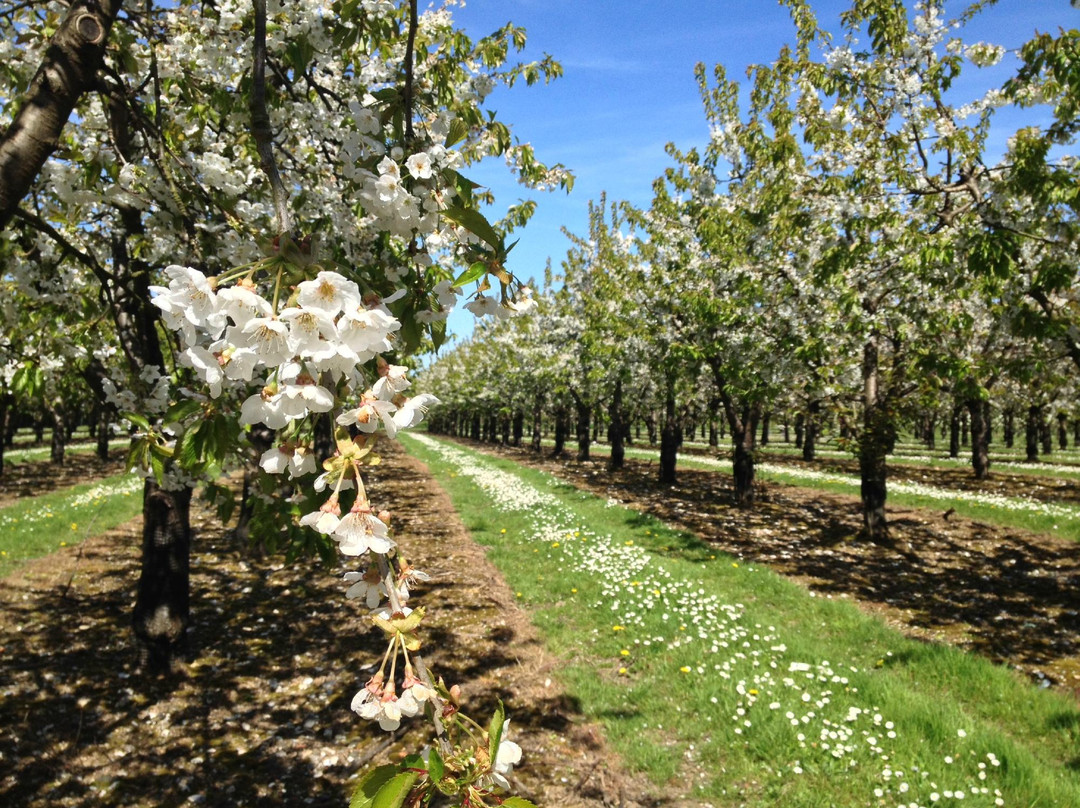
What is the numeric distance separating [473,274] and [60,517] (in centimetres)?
1744

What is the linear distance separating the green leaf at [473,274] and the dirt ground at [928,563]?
7953 millimetres

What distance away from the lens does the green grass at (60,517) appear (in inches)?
464

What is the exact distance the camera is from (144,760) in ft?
17.1

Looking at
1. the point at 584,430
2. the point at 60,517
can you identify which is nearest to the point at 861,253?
the point at 60,517

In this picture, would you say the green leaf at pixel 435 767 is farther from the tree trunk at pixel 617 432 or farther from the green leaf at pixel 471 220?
the tree trunk at pixel 617 432

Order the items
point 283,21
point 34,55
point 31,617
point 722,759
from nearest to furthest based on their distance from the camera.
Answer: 1. point 283,21
2. point 34,55
3. point 722,759
4. point 31,617

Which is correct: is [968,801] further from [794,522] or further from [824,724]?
[794,522]

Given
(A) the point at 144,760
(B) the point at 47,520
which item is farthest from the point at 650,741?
(B) the point at 47,520

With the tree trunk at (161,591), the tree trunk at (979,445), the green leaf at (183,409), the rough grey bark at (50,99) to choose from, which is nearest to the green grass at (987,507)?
the tree trunk at (979,445)

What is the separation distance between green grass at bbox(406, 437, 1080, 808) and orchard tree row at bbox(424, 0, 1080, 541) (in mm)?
4019

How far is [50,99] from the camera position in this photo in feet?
7.83

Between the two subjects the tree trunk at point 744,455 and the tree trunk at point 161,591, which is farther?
the tree trunk at point 744,455

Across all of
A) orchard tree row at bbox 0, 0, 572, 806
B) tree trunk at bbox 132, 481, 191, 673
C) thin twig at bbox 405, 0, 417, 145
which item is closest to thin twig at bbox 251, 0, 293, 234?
orchard tree row at bbox 0, 0, 572, 806

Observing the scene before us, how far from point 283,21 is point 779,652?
7517mm
